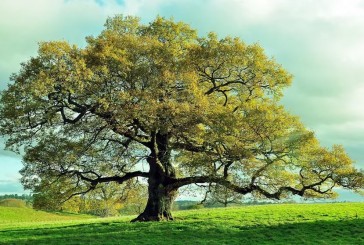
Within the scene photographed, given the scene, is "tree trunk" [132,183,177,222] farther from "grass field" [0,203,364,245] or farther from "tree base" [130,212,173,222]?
"grass field" [0,203,364,245]

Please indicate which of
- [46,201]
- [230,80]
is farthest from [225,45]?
[46,201]

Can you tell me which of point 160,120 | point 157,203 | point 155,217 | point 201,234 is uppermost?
point 160,120

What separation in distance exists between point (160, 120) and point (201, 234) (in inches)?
317

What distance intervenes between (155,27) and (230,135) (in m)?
10.8

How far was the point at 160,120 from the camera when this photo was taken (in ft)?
104

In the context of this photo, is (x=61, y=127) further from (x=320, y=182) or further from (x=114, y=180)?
(x=320, y=182)

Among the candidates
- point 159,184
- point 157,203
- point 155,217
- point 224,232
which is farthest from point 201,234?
point 159,184

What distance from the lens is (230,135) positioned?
31.9 meters

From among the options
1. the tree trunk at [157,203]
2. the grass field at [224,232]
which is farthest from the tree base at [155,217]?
the grass field at [224,232]

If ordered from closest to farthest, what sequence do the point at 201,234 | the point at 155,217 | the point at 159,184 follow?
the point at 201,234 < the point at 155,217 < the point at 159,184

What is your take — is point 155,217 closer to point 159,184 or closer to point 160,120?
point 159,184

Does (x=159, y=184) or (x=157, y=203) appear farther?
(x=159, y=184)

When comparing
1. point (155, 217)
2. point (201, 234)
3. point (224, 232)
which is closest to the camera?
point (201, 234)

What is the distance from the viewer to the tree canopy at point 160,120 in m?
31.2
